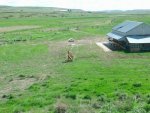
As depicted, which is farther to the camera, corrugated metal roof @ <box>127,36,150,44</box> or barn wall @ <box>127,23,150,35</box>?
barn wall @ <box>127,23,150,35</box>

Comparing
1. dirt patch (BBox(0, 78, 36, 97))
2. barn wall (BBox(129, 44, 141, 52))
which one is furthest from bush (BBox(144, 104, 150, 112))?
barn wall (BBox(129, 44, 141, 52))

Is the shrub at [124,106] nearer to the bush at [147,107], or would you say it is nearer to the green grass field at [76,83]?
the green grass field at [76,83]

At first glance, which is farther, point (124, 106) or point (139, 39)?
point (139, 39)

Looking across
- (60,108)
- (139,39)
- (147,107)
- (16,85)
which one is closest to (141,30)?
(139,39)

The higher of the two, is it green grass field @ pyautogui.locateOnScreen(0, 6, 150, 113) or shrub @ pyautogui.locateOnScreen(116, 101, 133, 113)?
shrub @ pyautogui.locateOnScreen(116, 101, 133, 113)

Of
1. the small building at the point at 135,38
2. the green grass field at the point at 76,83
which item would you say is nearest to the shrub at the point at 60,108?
the green grass field at the point at 76,83

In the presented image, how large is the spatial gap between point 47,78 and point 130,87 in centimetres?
906

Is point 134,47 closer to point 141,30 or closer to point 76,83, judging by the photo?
point 141,30

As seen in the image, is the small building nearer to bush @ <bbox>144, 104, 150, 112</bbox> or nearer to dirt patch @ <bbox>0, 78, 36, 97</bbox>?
dirt patch @ <bbox>0, 78, 36, 97</bbox>

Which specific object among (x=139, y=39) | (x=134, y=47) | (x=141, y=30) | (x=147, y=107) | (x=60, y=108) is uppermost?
(x=147, y=107)

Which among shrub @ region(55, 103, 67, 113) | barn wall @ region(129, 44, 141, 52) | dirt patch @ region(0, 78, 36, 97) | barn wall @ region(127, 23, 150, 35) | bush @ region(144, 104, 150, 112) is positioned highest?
bush @ region(144, 104, 150, 112)

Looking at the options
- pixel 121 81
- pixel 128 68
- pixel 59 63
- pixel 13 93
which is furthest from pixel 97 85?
pixel 59 63

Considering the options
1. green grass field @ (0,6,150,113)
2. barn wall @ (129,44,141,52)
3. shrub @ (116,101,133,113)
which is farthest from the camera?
barn wall @ (129,44,141,52)

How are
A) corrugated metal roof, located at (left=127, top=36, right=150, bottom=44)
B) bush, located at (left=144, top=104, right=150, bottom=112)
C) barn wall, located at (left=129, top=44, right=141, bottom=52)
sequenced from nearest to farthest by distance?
bush, located at (left=144, top=104, right=150, bottom=112) < barn wall, located at (left=129, top=44, right=141, bottom=52) < corrugated metal roof, located at (left=127, top=36, right=150, bottom=44)
